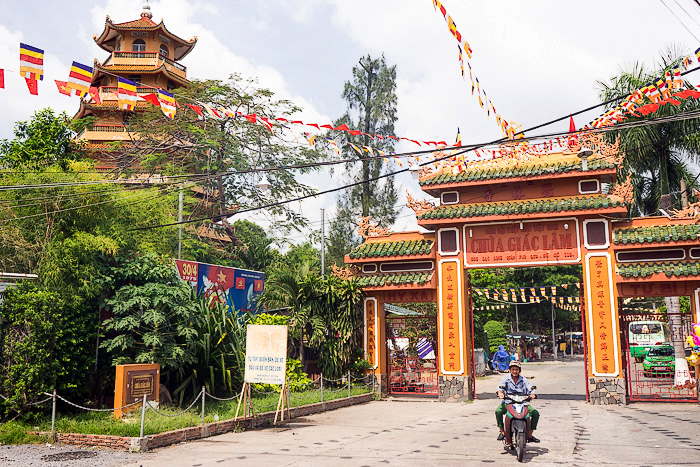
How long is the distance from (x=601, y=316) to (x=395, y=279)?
5.94 metres

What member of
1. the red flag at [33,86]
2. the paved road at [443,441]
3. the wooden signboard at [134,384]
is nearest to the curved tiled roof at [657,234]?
the paved road at [443,441]

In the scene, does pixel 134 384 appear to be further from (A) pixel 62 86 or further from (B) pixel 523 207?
(B) pixel 523 207

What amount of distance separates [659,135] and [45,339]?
2041 centimetres

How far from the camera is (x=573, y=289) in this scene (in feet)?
155

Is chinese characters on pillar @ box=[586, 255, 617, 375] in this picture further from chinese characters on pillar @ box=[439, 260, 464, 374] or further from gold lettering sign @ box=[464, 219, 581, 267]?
chinese characters on pillar @ box=[439, 260, 464, 374]

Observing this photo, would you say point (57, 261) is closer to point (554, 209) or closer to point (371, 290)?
point (371, 290)

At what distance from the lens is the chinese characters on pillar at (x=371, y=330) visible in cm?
1897

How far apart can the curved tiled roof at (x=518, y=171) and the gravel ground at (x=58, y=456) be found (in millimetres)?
12005

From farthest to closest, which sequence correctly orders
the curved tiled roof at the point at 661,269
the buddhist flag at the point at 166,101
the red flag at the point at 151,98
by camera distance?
1. the curved tiled roof at the point at 661,269
2. the buddhist flag at the point at 166,101
3. the red flag at the point at 151,98

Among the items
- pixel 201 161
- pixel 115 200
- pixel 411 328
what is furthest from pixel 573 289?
pixel 115 200

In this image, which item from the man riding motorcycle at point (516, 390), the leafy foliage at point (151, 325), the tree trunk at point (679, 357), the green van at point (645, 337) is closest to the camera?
the man riding motorcycle at point (516, 390)

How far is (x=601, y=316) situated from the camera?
1662 centimetres

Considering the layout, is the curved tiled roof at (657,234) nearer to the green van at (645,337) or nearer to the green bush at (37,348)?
the green van at (645,337)

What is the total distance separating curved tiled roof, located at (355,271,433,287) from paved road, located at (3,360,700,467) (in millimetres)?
4041
